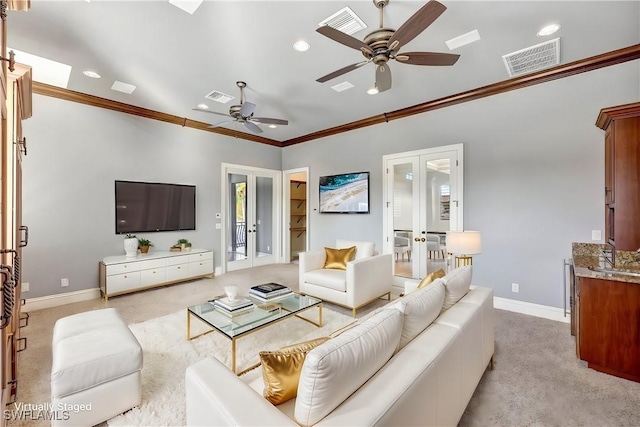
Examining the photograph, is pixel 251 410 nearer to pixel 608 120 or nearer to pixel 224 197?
pixel 608 120

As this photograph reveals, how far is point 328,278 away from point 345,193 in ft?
7.59

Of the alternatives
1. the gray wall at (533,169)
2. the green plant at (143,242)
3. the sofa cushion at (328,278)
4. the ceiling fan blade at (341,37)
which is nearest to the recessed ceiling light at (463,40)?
the ceiling fan blade at (341,37)

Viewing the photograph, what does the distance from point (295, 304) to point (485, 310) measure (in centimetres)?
167

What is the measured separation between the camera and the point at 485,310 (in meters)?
2.05

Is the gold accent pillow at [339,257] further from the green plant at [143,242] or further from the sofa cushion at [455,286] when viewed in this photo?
the green plant at [143,242]

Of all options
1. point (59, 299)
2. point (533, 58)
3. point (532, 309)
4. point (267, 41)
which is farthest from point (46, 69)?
point (532, 309)

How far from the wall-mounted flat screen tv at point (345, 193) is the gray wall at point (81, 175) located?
2.66 metres

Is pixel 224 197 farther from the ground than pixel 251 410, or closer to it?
farther from the ground

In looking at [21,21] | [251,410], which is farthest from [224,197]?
[251,410]

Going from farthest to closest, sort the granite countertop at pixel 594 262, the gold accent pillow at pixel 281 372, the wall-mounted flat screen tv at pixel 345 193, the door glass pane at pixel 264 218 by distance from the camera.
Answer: the door glass pane at pixel 264 218, the wall-mounted flat screen tv at pixel 345 193, the granite countertop at pixel 594 262, the gold accent pillow at pixel 281 372

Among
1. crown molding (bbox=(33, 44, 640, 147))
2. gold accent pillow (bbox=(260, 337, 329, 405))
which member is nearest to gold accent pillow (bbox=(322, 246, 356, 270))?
crown molding (bbox=(33, 44, 640, 147))

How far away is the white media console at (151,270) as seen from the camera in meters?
3.96

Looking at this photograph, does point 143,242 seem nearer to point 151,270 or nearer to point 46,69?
point 151,270

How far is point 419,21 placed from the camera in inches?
75.7
